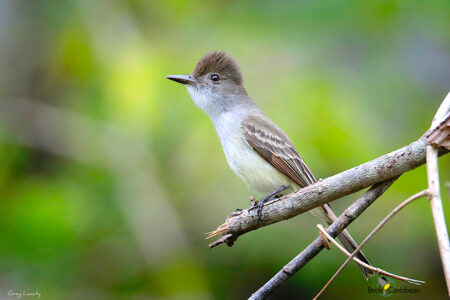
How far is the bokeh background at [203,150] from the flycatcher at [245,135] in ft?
0.59

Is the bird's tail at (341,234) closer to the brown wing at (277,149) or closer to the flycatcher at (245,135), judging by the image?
the flycatcher at (245,135)

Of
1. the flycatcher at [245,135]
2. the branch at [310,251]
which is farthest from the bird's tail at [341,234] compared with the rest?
the branch at [310,251]

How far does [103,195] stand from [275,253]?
182 cm

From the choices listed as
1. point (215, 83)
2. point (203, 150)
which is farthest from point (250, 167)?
point (215, 83)

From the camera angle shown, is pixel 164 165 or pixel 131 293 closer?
pixel 131 293

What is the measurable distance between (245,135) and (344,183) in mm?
1960

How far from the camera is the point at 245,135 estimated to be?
4.12 metres

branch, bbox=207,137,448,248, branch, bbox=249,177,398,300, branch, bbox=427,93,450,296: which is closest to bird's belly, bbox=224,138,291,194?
branch, bbox=207,137,448,248

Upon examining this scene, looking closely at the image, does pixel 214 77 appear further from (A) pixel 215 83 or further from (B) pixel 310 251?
(B) pixel 310 251

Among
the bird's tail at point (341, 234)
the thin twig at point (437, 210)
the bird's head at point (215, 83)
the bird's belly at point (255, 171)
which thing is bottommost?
the thin twig at point (437, 210)

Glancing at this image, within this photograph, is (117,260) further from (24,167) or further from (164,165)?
(24,167)

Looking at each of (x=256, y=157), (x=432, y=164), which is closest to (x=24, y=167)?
(x=256, y=157)

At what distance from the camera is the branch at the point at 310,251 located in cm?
212

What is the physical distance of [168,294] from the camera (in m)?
4.53
